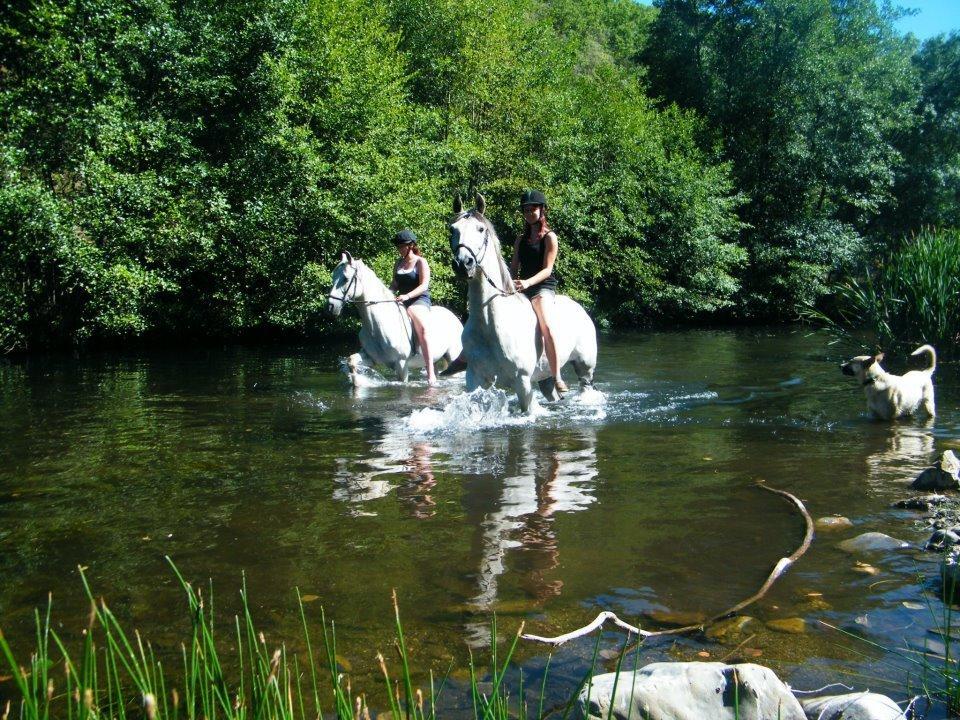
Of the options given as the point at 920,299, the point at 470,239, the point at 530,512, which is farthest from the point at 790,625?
the point at 920,299

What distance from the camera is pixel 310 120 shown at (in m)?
25.5

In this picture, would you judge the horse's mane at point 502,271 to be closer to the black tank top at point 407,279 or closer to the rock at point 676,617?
the black tank top at point 407,279

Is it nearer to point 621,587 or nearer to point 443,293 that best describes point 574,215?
point 443,293

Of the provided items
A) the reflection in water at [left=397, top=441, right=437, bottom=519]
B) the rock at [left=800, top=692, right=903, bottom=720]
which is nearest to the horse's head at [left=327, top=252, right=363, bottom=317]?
the reflection in water at [left=397, top=441, right=437, bottom=519]

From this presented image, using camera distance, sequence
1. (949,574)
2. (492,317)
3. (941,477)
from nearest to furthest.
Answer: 1. (949,574)
2. (941,477)
3. (492,317)

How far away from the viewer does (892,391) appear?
32.6 feet

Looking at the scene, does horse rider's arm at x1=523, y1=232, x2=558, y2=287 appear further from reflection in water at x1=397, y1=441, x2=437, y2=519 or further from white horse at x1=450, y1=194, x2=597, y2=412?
reflection in water at x1=397, y1=441, x2=437, y2=519

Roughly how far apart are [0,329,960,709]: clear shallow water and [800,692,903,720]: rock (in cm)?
39

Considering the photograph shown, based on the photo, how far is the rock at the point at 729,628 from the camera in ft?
12.6

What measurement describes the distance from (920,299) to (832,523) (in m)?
10.7

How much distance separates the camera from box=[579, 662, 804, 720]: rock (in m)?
2.90

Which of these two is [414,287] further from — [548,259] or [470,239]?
[470,239]

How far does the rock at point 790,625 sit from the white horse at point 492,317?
16.7 feet

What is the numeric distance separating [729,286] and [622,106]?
9.00m
